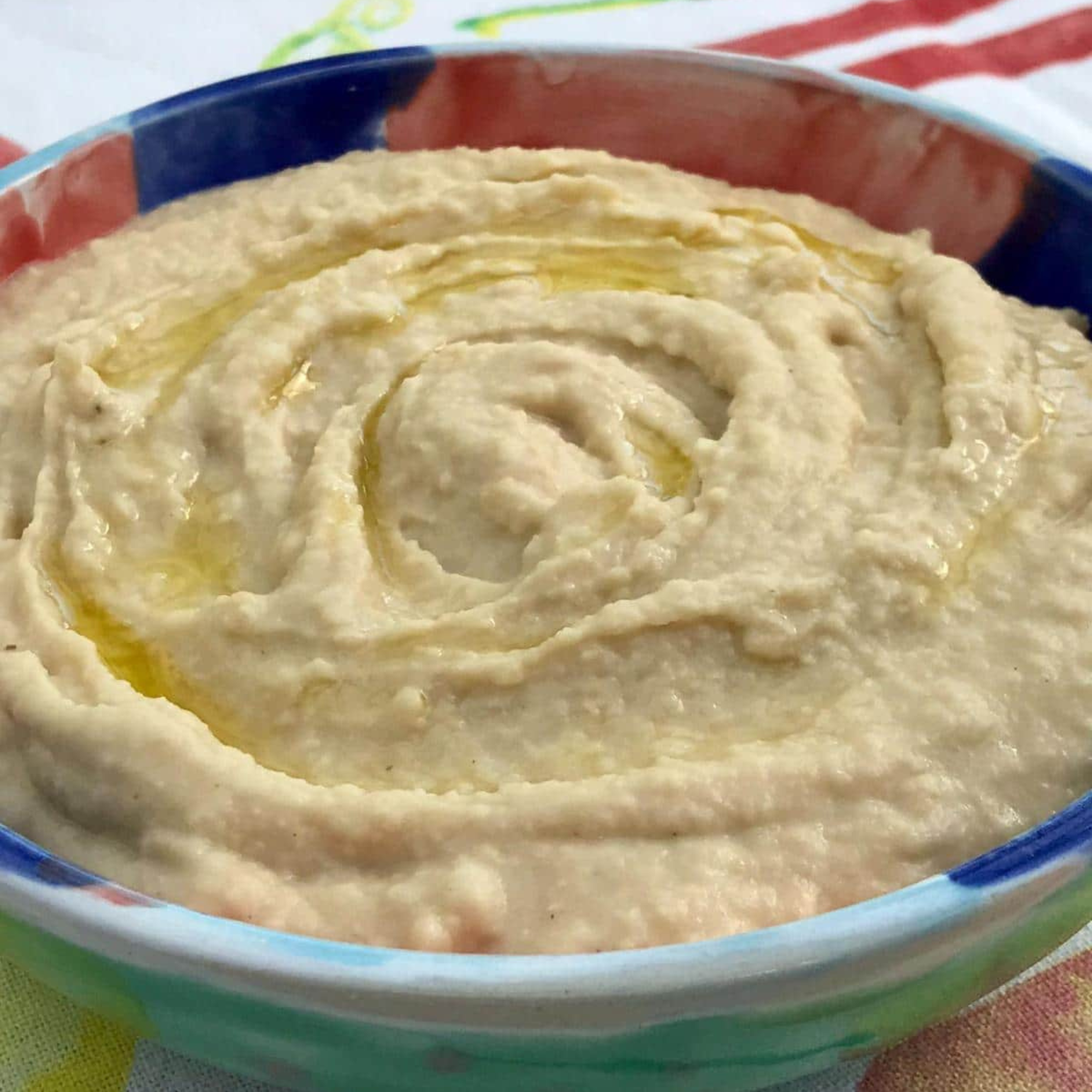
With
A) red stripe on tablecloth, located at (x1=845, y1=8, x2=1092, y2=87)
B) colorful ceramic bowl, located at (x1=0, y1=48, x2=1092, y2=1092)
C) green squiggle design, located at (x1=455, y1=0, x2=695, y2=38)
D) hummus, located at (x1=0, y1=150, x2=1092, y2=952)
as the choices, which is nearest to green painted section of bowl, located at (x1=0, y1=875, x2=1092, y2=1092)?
colorful ceramic bowl, located at (x1=0, y1=48, x2=1092, y2=1092)

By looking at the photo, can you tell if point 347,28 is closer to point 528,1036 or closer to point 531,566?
point 531,566

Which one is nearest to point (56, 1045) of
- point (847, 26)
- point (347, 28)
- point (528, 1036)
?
point (528, 1036)

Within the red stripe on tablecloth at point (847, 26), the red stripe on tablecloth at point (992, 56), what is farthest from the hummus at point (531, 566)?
the red stripe on tablecloth at point (847, 26)

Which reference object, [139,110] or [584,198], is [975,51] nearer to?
[584,198]

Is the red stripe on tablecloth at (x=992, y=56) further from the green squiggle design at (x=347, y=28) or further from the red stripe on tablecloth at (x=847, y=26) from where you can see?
the green squiggle design at (x=347, y=28)

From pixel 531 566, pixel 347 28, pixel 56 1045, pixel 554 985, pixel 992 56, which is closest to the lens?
pixel 554 985

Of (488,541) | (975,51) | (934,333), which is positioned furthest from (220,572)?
(975,51)
